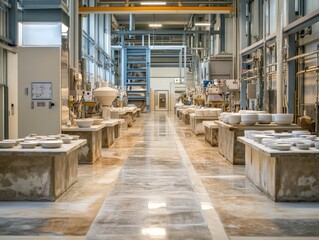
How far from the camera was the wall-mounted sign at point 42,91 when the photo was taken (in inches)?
317

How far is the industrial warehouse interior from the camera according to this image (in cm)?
396

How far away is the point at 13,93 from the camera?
7.89 metres

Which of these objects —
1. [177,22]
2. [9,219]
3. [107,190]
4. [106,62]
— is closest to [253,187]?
[107,190]

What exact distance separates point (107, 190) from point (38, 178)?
0.91 metres

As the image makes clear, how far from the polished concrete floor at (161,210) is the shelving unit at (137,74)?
2014 centimetres

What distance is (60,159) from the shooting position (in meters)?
4.94

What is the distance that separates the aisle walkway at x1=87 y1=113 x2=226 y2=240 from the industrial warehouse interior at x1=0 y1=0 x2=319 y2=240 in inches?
0.4

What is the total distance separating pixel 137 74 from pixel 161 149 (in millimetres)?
18149

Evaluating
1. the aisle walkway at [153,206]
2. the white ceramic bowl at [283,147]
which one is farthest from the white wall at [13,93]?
the white ceramic bowl at [283,147]

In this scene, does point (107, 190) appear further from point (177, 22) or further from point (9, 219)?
point (177, 22)

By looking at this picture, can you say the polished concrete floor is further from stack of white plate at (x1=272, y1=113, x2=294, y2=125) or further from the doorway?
the doorway

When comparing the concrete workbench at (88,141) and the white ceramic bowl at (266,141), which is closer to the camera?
the white ceramic bowl at (266,141)

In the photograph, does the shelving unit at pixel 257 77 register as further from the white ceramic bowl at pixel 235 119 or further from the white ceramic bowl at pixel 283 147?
the white ceramic bowl at pixel 283 147

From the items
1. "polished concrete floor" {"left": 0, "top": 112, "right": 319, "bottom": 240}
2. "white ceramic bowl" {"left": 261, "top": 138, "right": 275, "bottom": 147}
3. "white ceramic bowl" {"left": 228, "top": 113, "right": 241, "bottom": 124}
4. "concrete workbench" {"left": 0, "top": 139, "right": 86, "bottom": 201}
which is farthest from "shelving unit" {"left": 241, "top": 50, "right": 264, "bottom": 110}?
"concrete workbench" {"left": 0, "top": 139, "right": 86, "bottom": 201}
